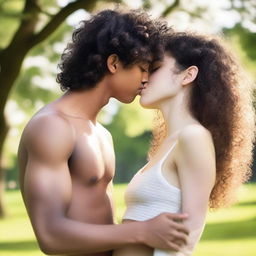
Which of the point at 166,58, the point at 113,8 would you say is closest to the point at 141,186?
the point at 166,58

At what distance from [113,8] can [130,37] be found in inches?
10.4

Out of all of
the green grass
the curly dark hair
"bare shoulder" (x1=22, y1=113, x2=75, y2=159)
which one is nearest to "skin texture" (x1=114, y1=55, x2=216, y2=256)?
the curly dark hair

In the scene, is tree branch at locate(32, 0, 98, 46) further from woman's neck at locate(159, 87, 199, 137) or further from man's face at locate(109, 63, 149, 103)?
woman's neck at locate(159, 87, 199, 137)

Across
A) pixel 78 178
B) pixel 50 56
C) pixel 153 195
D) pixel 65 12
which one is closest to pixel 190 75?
pixel 153 195

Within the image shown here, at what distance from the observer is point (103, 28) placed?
12.7ft

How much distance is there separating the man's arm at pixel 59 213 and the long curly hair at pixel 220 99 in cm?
53

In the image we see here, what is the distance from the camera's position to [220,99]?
3.71m

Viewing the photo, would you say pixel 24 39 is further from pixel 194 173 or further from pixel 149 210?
pixel 194 173

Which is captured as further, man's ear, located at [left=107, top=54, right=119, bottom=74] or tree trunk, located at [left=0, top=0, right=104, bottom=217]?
tree trunk, located at [left=0, top=0, right=104, bottom=217]

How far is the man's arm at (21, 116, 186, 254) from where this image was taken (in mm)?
3449

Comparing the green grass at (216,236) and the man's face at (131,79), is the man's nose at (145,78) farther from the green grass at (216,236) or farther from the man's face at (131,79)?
the green grass at (216,236)

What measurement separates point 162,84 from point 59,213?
2.81 feet

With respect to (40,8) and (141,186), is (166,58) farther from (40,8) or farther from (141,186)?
(40,8)

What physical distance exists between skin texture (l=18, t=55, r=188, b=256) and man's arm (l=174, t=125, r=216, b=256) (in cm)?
9
